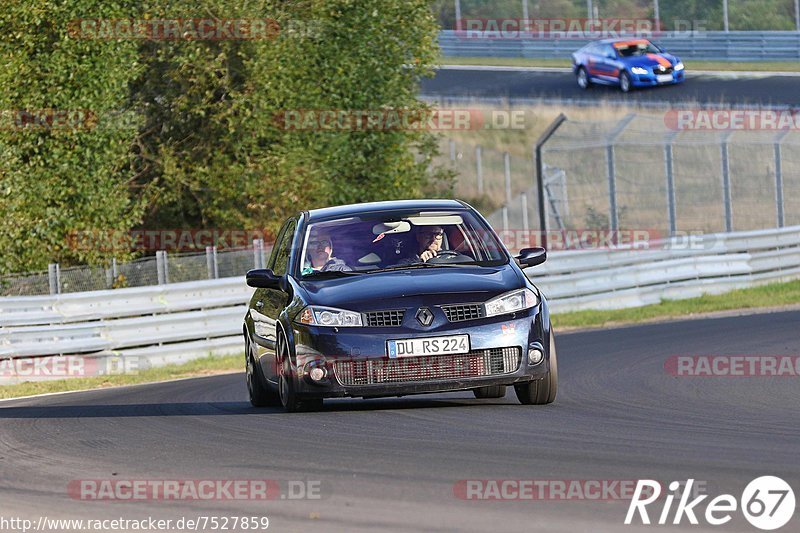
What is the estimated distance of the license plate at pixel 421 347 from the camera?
9.88 m

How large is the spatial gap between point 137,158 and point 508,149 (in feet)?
70.5

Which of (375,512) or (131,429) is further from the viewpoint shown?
(131,429)

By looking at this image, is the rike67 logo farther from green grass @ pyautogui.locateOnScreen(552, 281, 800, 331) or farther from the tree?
the tree

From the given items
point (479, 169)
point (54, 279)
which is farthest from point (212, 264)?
point (479, 169)

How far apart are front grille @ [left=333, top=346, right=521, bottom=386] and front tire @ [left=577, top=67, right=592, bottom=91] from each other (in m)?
38.9

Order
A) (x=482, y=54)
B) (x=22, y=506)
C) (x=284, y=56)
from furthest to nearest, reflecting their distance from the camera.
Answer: (x=482, y=54)
(x=284, y=56)
(x=22, y=506)

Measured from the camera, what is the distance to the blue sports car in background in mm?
46125

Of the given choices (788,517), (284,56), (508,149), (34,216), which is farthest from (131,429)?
(508,149)

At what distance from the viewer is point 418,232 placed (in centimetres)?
1120

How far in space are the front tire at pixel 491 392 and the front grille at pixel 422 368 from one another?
1.65 meters

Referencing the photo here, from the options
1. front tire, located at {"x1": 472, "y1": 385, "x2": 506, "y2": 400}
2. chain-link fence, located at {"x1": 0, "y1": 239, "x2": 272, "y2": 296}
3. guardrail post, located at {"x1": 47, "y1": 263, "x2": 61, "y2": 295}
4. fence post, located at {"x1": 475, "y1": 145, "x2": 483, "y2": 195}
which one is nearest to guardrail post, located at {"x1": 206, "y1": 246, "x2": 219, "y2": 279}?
chain-link fence, located at {"x1": 0, "y1": 239, "x2": 272, "y2": 296}

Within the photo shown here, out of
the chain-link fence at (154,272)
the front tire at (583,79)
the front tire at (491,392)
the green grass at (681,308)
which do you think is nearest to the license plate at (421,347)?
the front tire at (491,392)

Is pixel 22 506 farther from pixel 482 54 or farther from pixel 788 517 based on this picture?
pixel 482 54

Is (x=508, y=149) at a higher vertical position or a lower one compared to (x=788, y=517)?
lower
